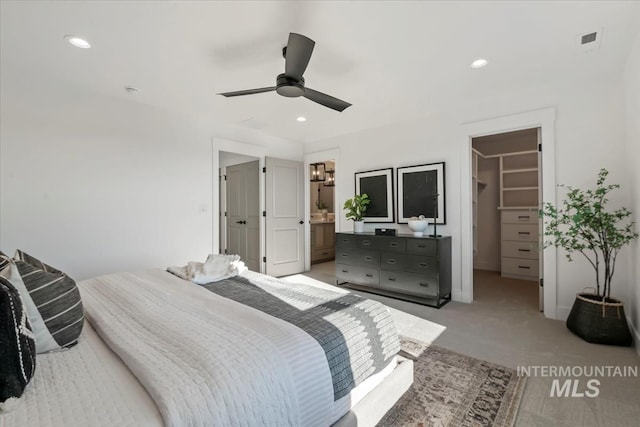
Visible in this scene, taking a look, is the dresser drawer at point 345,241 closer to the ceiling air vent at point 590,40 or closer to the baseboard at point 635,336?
the baseboard at point 635,336

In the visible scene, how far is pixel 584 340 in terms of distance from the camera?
95.9 inches

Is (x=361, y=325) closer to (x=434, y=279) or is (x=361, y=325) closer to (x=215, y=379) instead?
(x=215, y=379)

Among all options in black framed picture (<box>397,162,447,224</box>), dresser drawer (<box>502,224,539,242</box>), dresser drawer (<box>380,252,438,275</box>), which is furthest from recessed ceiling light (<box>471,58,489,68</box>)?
dresser drawer (<box>502,224,539,242</box>)

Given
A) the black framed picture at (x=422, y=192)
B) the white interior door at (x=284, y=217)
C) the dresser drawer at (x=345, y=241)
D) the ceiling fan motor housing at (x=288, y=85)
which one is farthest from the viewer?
the white interior door at (x=284, y=217)

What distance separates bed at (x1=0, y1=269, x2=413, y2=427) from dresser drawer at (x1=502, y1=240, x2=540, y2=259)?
4.12 metres

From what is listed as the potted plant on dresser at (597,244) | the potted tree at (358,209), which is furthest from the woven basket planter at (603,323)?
the potted tree at (358,209)

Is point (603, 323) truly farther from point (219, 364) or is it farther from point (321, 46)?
point (321, 46)

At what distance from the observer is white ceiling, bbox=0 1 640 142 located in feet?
6.16

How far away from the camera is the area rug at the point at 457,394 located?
152cm

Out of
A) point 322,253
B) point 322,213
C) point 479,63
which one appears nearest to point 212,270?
point 479,63

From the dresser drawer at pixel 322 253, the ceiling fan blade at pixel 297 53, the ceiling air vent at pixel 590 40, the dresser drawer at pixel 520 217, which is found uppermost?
the ceiling air vent at pixel 590 40

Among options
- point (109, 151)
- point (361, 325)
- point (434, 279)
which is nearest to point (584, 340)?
point (434, 279)

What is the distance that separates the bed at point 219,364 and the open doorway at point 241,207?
3172mm

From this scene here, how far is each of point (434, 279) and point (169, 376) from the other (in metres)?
3.02
